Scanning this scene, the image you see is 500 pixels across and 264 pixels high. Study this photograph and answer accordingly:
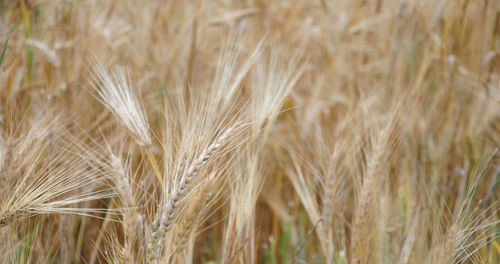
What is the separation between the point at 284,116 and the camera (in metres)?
1.62

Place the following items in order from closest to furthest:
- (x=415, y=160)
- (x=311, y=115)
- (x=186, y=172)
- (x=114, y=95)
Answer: (x=186, y=172), (x=114, y=95), (x=415, y=160), (x=311, y=115)

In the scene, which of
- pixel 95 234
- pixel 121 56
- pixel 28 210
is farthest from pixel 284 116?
pixel 28 210

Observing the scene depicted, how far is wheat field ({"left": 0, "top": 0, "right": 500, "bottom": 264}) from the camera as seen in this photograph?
737 millimetres

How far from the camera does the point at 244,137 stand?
1.07m

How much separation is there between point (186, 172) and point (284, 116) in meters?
1.01

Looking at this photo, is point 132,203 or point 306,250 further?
point 306,250

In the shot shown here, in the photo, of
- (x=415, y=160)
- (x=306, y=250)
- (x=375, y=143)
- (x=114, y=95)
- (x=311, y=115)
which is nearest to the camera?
(x=114, y=95)

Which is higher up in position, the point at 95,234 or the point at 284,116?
the point at 284,116

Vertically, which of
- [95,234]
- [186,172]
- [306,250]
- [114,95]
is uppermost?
[114,95]

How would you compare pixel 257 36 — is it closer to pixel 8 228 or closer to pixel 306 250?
pixel 306 250

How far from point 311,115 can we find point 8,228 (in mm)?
1023

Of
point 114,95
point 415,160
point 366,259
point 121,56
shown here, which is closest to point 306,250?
point 366,259

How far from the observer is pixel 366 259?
2.74 feet

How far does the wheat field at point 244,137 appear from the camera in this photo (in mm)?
737
